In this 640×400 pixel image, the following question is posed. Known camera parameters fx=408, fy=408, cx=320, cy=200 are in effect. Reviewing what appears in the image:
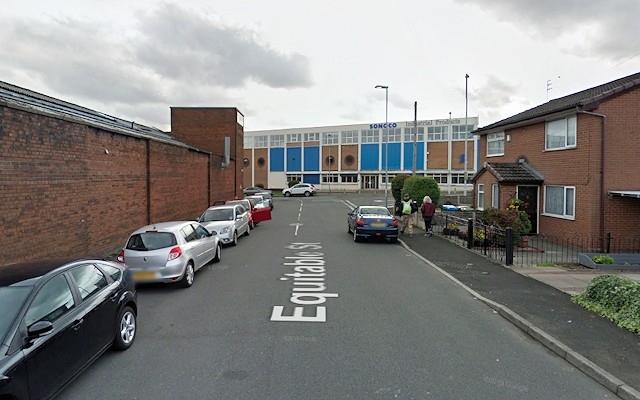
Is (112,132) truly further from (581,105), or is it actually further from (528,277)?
(581,105)

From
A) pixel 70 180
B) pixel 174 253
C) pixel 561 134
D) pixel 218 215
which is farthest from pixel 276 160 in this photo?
pixel 174 253

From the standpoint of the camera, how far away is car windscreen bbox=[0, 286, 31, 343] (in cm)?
337

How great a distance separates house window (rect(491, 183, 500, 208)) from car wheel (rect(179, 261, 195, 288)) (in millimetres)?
12916

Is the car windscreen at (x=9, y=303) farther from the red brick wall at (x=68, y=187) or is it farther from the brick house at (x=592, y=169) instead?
the brick house at (x=592, y=169)

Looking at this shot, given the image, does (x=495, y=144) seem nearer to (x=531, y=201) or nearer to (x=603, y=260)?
(x=531, y=201)

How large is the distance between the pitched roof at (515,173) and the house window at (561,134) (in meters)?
1.15

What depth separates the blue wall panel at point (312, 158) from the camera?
68.2 m

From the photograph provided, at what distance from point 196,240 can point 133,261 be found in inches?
63.4

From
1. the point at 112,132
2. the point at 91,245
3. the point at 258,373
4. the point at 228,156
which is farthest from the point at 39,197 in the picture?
the point at 228,156

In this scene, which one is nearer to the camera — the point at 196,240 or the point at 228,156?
the point at 196,240

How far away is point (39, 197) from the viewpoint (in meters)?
8.30

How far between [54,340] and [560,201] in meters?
15.7

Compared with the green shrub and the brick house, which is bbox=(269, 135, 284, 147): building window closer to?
the brick house

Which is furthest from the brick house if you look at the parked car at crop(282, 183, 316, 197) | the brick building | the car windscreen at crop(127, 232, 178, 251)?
the parked car at crop(282, 183, 316, 197)
